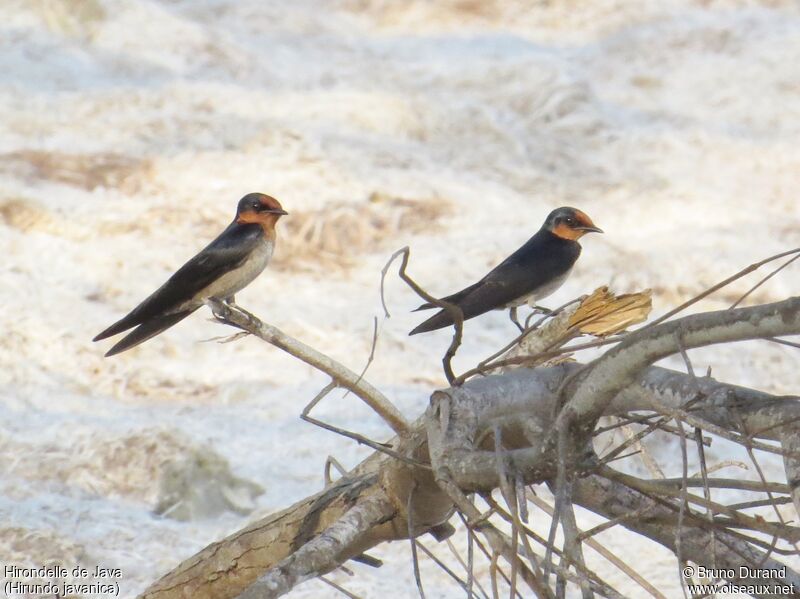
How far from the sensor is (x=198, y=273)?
510 cm

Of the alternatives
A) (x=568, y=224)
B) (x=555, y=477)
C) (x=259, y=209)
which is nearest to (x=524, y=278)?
(x=568, y=224)

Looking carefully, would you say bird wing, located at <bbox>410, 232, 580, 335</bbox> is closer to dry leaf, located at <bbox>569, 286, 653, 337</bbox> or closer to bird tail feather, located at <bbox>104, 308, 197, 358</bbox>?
dry leaf, located at <bbox>569, 286, 653, 337</bbox>

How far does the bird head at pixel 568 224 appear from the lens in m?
5.60

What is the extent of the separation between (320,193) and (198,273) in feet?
15.3

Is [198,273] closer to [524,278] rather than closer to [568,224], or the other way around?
[524,278]

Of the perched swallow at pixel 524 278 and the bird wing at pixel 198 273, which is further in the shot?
the perched swallow at pixel 524 278

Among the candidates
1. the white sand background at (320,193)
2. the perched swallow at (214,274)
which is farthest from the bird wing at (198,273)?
the white sand background at (320,193)

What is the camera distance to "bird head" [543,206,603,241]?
5.60 meters

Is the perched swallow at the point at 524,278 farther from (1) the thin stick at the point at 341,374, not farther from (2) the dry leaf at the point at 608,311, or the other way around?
(1) the thin stick at the point at 341,374

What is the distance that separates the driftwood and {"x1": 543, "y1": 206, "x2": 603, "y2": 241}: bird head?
189cm

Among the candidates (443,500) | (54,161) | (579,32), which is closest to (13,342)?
(54,161)

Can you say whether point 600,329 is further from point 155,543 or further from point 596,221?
point 596,221

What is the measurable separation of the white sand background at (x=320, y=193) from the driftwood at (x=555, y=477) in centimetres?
174

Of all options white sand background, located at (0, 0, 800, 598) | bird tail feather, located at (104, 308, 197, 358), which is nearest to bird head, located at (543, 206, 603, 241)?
white sand background, located at (0, 0, 800, 598)
